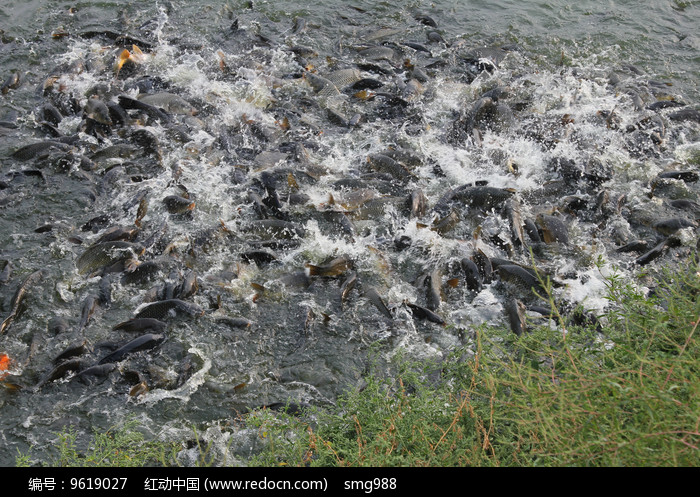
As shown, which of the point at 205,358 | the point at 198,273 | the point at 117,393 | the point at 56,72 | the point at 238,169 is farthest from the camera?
the point at 56,72

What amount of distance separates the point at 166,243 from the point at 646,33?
9.74m

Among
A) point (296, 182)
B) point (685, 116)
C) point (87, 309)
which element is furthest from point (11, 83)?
point (685, 116)

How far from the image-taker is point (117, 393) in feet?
16.2

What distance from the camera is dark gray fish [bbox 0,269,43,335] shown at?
534 centimetres

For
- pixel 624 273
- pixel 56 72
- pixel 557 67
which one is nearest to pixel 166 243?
pixel 56 72

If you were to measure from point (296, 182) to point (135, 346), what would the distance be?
2862 mm

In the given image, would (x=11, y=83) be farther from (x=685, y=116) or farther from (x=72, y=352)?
(x=685, y=116)

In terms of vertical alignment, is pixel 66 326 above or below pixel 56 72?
below

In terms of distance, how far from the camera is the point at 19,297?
18.1 feet

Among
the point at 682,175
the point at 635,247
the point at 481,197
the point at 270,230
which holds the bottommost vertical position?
the point at 270,230

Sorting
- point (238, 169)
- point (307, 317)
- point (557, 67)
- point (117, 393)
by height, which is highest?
point (557, 67)

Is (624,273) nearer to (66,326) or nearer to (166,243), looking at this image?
(166,243)

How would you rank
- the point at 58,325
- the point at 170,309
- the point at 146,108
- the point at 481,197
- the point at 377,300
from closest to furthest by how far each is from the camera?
the point at 58,325 < the point at 170,309 < the point at 377,300 < the point at 481,197 < the point at 146,108
